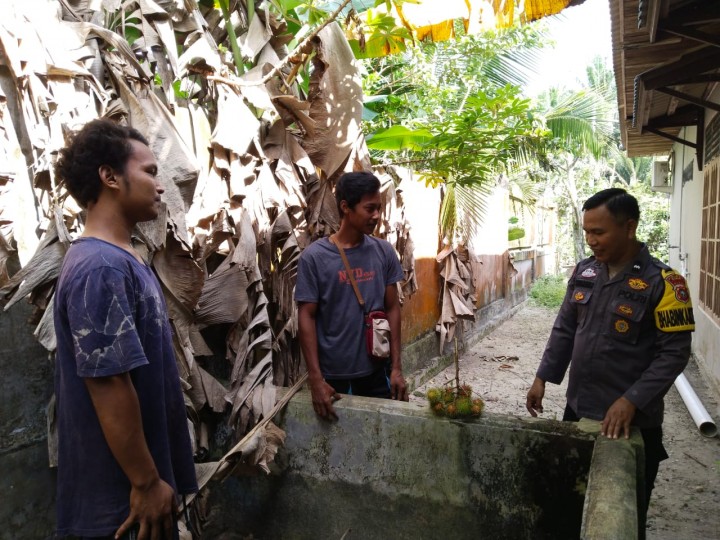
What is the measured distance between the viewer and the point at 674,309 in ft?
7.79

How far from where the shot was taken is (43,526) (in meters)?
2.46

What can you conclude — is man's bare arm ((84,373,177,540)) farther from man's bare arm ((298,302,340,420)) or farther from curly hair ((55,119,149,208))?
man's bare arm ((298,302,340,420))

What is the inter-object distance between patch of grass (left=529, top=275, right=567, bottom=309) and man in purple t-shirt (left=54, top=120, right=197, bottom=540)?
13.3 m

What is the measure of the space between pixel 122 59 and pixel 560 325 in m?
2.45

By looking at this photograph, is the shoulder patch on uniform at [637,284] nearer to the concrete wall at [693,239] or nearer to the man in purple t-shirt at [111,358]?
the man in purple t-shirt at [111,358]

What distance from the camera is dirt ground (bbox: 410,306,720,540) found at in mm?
3631

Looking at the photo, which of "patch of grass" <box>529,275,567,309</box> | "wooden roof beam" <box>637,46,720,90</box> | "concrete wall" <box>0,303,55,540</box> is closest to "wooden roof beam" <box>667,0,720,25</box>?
"wooden roof beam" <box>637,46,720,90</box>

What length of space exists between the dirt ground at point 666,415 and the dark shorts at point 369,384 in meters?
1.85

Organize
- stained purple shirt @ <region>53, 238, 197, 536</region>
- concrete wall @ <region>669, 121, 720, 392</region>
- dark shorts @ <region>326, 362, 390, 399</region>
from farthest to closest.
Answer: concrete wall @ <region>669, 121, 720, 392</region> < dark shorts @ <region>326, 362, 390, 399</region> < stained purple shirt @ <region>53, 238, 197, 536</region>

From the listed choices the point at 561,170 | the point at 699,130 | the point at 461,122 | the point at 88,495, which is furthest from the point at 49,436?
the point at 561,170

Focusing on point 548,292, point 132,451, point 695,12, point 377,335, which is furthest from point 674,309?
point 548,292

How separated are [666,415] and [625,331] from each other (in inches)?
152

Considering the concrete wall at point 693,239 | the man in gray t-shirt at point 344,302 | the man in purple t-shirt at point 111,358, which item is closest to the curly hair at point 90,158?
the man in purple t-shirt at point 111,358

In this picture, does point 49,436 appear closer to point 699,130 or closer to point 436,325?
point 436,325
